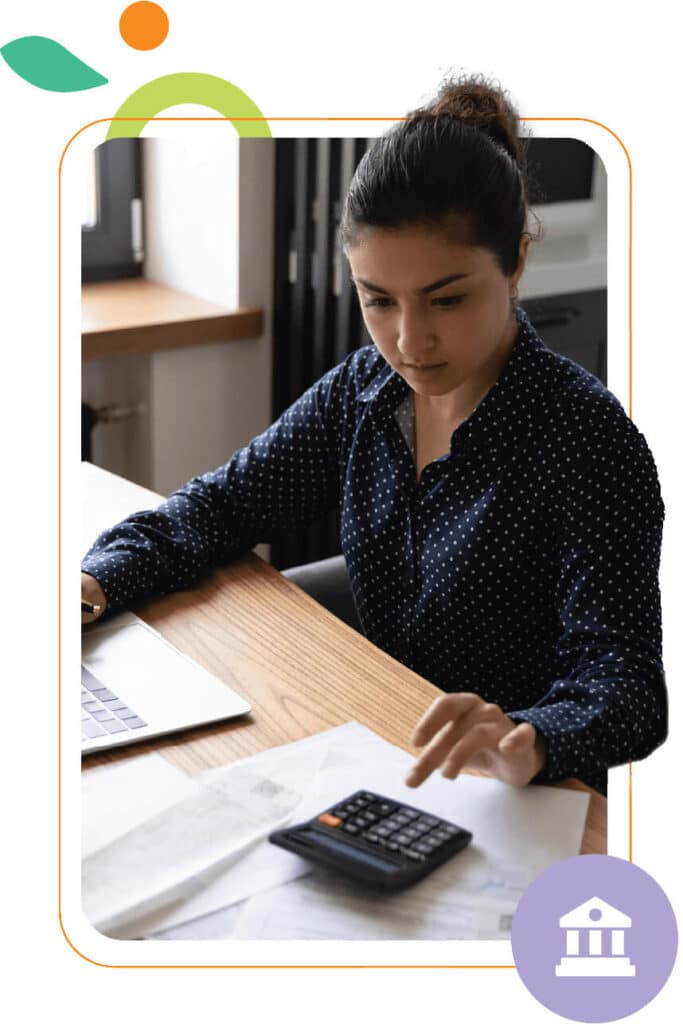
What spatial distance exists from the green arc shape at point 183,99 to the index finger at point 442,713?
40 centimetres

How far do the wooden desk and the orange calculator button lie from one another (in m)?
0.12

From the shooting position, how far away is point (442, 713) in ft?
2.59

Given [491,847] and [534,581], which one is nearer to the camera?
[491,847]

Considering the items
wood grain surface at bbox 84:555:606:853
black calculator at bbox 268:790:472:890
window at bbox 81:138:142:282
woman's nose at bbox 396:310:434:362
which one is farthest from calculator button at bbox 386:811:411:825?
window at bbox 81:138:142:282

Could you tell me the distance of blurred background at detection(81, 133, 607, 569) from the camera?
2.12m

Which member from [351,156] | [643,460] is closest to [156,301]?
[351,156]

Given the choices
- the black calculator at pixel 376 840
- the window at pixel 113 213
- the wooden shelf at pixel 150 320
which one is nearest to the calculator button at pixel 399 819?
the black calculator at pixel 376 840

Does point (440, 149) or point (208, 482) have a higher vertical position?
point (440, 149)

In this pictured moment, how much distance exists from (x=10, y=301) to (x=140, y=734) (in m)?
0.35

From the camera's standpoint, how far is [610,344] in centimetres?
83

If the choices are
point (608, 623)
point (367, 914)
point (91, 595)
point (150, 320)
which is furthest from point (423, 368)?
point (150, 320)

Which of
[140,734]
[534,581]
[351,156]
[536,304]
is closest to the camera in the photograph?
[140,734]

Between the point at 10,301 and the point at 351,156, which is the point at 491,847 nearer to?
the point at 10,301

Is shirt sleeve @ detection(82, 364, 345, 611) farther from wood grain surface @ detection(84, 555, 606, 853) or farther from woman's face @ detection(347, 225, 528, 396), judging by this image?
woman's face @ detection(347, 225, 528, 396)
